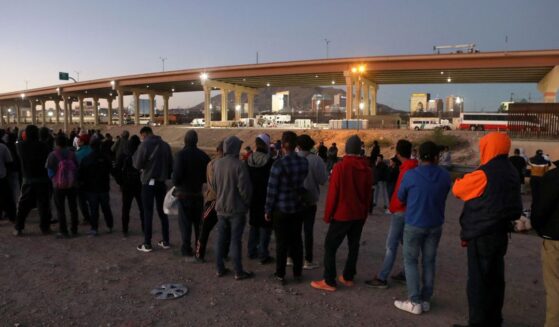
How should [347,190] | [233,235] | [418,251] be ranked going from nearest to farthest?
[418,251], [347,190], [233,235]

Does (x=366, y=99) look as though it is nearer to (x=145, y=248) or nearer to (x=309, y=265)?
(x=309, y=265)

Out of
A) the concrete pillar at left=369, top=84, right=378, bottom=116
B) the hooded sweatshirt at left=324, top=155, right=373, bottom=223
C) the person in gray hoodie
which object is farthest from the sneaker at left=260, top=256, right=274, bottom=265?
the concrete pillar at left=369, top=84, right=378, bottom=116

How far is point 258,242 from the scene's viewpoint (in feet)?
19.3

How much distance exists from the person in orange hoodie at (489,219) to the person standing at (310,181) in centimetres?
200

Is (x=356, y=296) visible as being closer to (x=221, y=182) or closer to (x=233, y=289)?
(x=233, y=289)

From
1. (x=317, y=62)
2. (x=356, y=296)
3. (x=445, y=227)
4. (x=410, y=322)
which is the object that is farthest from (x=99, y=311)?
(x=317, y=62)

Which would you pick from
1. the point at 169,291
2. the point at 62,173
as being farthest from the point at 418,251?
the point at 62,173

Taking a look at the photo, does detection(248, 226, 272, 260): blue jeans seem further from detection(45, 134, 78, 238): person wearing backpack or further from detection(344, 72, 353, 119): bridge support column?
detection(344, 72, 353, 119): bridge support column

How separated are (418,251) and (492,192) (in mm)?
1031

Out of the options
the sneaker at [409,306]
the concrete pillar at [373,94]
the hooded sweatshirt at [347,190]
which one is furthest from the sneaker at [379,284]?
the concrete pillar at [373,94]

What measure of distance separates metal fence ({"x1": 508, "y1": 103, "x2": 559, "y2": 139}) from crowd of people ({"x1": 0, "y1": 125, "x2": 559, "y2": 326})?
77.3 ft

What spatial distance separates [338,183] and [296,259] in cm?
122

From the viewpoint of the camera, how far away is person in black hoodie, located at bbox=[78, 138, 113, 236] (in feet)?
21.4

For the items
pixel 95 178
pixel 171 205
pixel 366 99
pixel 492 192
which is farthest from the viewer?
pixel 366 99
